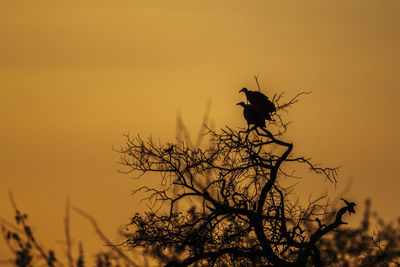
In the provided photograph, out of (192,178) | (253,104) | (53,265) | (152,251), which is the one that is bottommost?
(53,265)

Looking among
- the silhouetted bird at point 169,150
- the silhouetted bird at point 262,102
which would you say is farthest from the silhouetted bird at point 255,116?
the silhouetted bird at point 169,150

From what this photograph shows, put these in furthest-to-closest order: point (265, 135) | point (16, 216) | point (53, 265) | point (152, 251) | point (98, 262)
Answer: point (265, 135), point (152, 251), point (98, 262), point (16, 216), point (53, 265)

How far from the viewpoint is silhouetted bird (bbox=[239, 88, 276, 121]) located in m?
14.2

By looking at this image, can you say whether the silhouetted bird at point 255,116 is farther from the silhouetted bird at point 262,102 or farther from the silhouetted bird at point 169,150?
the silhouetted bird at point 169,150

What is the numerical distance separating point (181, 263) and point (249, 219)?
80.4 inches

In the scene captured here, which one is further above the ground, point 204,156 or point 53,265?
Answer: point 204,156

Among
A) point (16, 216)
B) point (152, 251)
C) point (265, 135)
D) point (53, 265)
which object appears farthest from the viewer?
point (265, 135)

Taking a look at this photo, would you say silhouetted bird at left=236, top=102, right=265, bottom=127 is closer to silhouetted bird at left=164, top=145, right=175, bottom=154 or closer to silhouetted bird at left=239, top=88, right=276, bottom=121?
silhouetted bird at left=239, top=88, right=276, bottom=121

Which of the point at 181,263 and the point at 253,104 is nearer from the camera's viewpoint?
the point at 181,263

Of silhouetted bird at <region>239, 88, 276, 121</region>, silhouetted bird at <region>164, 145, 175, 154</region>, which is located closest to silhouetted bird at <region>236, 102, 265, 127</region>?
silhouetted bird at <region>239, 88, 276, 121</region>

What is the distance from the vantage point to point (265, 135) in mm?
14125

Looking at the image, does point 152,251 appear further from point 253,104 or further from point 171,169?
point 253,104

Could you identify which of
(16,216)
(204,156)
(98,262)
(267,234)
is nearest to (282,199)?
(267,234)

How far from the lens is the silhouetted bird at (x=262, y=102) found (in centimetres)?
1419
